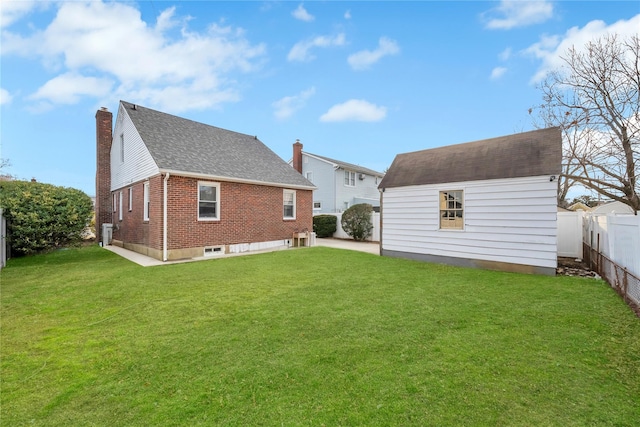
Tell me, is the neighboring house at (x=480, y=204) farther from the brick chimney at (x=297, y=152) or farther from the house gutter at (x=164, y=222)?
the brick chimney at (x=297, y=152)

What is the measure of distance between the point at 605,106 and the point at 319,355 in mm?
13797

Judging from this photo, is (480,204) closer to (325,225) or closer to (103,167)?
(325,225)

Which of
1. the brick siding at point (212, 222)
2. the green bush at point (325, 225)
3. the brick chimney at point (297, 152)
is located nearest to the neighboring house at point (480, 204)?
the brick siding at point (212, 222)

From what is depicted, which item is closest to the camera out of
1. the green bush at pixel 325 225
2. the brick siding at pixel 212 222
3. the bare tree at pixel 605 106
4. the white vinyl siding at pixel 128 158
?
the bare tree at pixel 605 106

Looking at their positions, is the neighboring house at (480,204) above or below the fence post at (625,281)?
above

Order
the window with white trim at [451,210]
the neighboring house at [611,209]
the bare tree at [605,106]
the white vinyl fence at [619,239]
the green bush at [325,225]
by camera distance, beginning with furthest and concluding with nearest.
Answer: the green bush at [325,225] < the neighboring house at [611,209] < the bare tree at [605,106] < the window with white trim at [451,210] < the white vinyl fence at [619,239]

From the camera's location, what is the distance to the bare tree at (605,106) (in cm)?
980

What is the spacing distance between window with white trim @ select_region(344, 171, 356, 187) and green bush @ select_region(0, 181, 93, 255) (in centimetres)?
1817

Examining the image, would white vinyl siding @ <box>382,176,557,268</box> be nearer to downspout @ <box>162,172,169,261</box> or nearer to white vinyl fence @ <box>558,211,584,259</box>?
white vinyl fence @ <box>558,211,584,259</box>

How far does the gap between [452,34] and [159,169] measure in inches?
484

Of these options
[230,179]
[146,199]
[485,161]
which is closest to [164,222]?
[146,199]

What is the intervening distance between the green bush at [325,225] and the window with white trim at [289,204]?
4695 millimetres

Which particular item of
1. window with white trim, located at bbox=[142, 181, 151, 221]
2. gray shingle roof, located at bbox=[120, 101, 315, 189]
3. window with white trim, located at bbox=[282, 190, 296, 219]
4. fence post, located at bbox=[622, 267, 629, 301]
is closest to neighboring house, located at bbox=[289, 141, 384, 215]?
gray shingle roof, located at bbox=[120, 101, 315, 189]

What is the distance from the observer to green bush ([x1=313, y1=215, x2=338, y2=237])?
1927 centimetres
